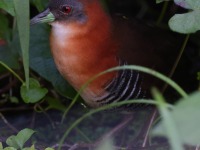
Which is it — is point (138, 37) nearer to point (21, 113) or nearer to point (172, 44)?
point (172, 44)

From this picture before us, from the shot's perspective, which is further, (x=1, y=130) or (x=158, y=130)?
(x=1, y=130)

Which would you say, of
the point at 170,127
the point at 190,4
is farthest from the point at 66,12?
the point at 170,127

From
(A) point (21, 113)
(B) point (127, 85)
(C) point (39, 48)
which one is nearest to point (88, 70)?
(B) point (127, 85)

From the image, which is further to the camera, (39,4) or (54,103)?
(54,103)

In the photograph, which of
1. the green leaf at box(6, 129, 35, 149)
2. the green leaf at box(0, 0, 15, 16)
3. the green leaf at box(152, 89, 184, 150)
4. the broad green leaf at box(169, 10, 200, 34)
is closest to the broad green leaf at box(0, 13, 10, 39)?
the green leaf at box(0, 0, 15, 16)

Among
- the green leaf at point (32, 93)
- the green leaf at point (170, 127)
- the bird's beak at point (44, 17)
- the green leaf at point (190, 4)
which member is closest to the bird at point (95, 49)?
the bird's beak at point (44, 17)

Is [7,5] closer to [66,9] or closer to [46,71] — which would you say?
[66,9]

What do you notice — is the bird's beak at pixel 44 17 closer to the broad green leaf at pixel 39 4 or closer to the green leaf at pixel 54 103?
the broad green leaf at pixel 39 4
